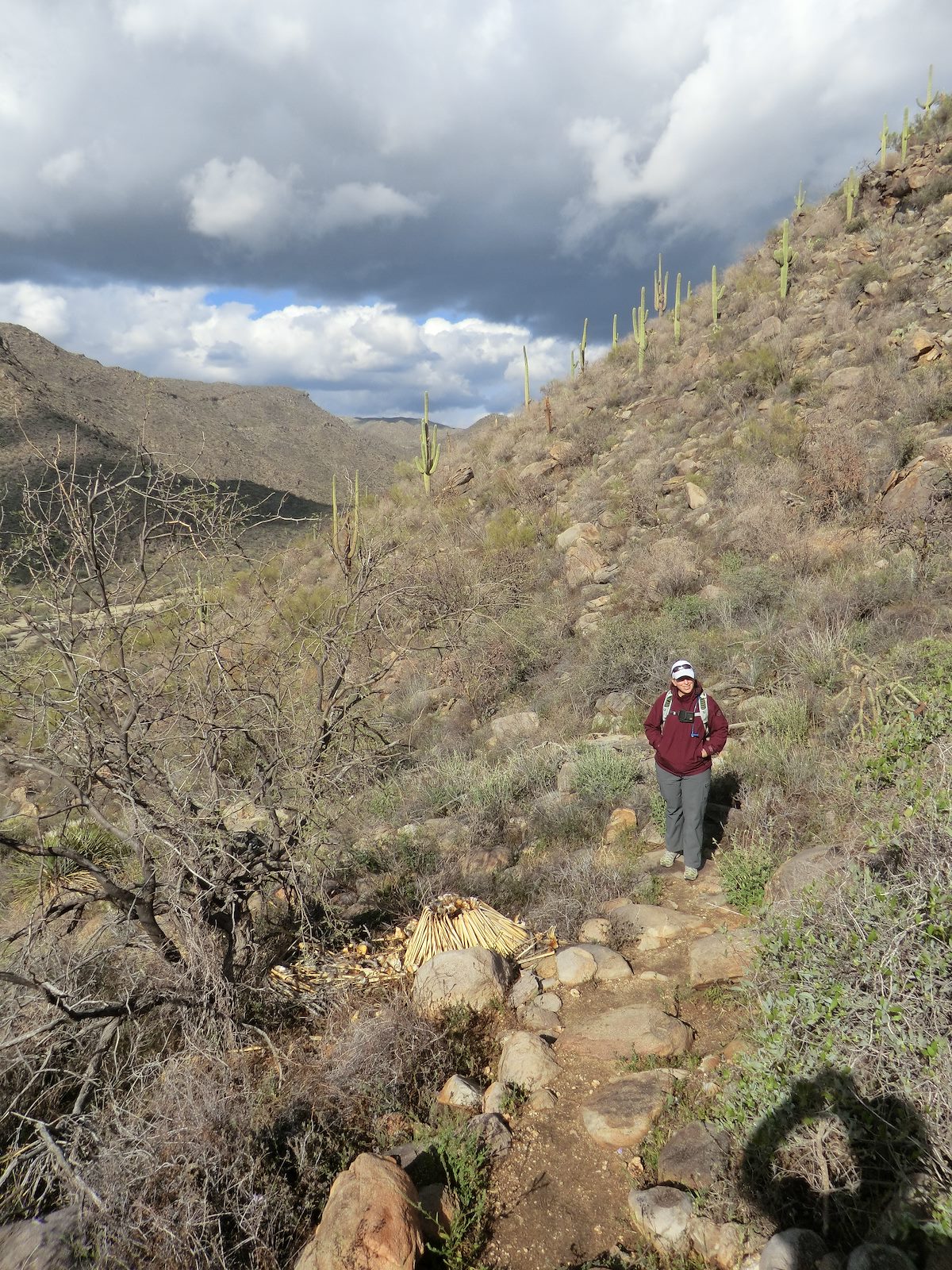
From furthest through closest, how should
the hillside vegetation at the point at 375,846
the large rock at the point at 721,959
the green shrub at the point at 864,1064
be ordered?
the large rock at the point at 721,959, the hillside vegetation at the point at 375,846, the green shrub at the point at 864,1064

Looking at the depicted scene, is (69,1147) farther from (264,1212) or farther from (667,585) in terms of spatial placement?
(667,585)

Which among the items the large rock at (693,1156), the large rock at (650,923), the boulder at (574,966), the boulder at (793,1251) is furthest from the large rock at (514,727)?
the boulder at (793,1251)

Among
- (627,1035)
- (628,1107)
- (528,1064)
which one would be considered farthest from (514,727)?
(628,1107)

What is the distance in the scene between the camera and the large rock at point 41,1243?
7.36 feet

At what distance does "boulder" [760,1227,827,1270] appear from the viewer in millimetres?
2133

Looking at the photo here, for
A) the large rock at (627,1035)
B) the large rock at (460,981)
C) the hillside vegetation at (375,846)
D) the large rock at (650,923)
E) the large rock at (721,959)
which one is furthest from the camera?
the large rock at (650,923)

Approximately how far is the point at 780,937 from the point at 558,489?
50.4 feet

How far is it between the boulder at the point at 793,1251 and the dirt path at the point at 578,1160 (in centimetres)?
61

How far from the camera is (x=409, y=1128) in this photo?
313cm

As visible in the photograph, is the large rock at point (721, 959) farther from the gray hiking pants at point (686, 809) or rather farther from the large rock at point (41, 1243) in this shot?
the large rock at point (41, 1243)

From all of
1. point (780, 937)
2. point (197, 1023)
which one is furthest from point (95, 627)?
point (780, 937)

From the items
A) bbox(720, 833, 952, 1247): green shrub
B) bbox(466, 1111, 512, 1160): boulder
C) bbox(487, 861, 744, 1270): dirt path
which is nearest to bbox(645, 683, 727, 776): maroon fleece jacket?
bbox(487, 861, 744, 1270): dirt path

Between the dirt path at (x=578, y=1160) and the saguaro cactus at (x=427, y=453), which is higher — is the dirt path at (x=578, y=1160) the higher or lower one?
the lower one

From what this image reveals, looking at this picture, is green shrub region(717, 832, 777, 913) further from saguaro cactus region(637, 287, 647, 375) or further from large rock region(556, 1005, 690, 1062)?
saguaro cactus region(637, 287, 647, 375)
